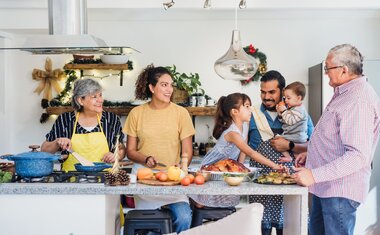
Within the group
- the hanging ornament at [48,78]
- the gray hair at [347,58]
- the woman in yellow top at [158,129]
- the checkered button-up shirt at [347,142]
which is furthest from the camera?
the hanging ornament at [48,78]

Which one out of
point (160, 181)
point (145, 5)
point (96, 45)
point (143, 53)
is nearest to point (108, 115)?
point (96, 45)

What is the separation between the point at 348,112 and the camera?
2994 millimetres

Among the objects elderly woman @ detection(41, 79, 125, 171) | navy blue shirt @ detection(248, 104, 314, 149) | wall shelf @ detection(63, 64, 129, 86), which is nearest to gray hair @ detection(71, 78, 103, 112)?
elderly woman @ detection(41, 79, 125, 171)

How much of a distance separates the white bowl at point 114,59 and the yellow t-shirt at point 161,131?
201 cm

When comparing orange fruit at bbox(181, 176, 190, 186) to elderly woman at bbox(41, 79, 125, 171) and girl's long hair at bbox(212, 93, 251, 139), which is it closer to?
girl's long hair at bbox(212, 93, 251, 139)

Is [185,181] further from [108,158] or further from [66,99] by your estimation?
[66,99]

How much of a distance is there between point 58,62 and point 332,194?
4245 mm

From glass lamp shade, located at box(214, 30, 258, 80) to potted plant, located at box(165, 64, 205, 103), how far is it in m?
2.43

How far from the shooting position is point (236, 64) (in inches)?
146

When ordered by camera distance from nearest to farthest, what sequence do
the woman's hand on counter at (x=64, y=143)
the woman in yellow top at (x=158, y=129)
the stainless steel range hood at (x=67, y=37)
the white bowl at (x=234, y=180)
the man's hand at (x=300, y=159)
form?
the white bowl at (x=234, y=180)
the man's hand at (x=300, y=159)
the stainless steel range hood at (x=67, y=37)
the woman's hand on counter at (x=64, y=143)
the woman in yellow top at (x=158, y=129)

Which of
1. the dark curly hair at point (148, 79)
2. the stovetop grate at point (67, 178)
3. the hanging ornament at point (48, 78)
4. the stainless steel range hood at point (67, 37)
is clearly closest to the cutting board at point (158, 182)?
the stovetop grate at point (67, 178)

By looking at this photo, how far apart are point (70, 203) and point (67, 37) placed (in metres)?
1.35

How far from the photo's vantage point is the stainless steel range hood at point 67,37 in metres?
3.82

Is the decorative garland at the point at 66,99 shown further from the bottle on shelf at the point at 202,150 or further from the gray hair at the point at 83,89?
the gray hair at the point at 83,89
